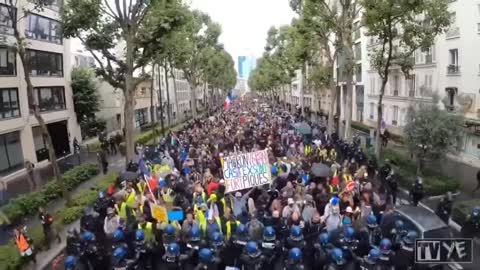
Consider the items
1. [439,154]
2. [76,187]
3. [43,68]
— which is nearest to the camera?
[439,154]

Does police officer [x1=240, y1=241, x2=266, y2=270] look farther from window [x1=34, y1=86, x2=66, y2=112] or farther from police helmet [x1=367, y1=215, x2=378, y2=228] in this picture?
window [x1=34, y1=86, x2=66, y2=112]

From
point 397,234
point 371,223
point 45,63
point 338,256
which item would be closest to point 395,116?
point 45,63

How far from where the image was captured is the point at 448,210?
13414 millimetres

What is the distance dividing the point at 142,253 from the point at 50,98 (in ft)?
89.7

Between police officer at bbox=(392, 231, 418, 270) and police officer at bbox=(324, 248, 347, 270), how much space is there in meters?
1.08

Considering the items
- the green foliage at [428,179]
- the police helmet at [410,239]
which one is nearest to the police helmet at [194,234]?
the police helmet at [410,239]

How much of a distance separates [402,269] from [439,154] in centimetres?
1308

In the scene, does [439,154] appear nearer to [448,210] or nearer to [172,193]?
[448,210]

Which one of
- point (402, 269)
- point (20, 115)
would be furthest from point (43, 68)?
point (402, 269)

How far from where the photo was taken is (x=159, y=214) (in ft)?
37.8

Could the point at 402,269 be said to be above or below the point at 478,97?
below

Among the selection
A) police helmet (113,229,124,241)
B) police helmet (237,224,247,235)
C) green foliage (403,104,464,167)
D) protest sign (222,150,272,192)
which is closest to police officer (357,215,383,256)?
police helmet (237,224,247,235)

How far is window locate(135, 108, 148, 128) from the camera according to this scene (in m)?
57.5

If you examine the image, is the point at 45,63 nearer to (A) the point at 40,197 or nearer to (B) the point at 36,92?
(B) the point at 36,92
